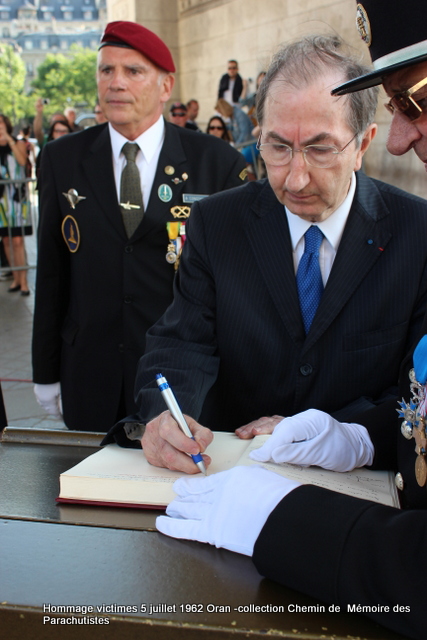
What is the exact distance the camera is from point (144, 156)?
10.1ft

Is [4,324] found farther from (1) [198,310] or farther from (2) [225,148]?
(1) [198,310]

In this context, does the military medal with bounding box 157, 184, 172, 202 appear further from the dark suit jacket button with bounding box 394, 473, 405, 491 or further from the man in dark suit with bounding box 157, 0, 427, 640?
the dark suit jacket button with bounding box 394, 473, 405, 491

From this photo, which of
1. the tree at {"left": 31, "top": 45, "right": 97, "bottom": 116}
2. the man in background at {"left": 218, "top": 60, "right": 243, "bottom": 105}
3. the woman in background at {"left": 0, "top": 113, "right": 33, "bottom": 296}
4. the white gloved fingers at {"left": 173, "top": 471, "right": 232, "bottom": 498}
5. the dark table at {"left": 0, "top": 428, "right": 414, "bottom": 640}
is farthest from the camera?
the tree at {"left": 31, "top": 45, "right": 97, "bottom": 116}

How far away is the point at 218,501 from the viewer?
1232 mm

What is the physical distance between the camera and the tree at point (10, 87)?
75500 millimetres

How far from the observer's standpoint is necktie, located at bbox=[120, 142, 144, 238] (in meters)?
2.98

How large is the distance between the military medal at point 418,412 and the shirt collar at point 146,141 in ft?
6.29

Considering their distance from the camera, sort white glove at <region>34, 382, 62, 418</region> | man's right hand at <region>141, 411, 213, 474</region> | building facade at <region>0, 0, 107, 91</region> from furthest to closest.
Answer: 1. building facade at <region>0, 0, 107, 91</region>
2. white glove at <region>34, 382, 62, 418</region>
3. man's right hand at <region>141, 411, 213, 474</region>

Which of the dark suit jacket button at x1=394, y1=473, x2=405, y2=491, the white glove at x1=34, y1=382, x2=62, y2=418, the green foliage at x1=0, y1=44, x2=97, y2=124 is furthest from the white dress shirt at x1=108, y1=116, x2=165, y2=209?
the green foliage at x1=0, y1=44, x2=97, y2=124

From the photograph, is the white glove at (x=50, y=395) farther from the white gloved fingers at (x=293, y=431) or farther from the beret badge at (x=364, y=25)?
the beret badge at (x=364, y=25)

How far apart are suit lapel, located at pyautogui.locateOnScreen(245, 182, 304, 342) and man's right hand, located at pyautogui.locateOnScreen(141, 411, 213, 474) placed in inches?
A: 20.4

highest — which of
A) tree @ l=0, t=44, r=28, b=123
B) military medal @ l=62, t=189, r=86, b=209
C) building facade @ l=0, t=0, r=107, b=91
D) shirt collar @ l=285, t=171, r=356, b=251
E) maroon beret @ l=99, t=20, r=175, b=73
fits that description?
building facade @ l=0, t=0, r=107, b=91

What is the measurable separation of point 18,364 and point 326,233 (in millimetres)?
4335

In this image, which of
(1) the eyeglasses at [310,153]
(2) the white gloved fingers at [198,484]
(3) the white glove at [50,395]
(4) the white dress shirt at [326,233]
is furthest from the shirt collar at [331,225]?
(3) the white glove at [50,395]
